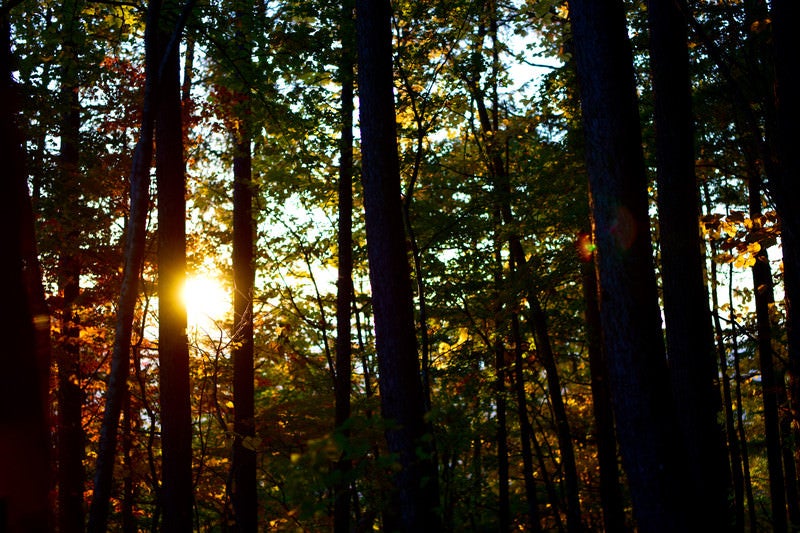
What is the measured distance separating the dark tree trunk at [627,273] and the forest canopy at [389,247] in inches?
0.8

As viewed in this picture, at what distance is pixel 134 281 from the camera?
6.64 metres

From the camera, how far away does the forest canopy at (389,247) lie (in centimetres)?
554

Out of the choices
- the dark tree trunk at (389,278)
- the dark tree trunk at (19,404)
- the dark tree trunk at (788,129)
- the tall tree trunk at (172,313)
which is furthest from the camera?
the tall tree trunk at (172,313)

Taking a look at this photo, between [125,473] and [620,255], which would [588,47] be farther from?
[125,473]

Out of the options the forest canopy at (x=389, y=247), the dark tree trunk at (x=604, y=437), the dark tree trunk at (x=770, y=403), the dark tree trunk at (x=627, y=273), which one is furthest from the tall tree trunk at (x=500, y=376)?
the dark tree trunk at (x=627, y=273)

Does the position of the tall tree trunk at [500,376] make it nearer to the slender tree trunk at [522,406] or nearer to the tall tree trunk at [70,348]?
the slender tree trunk at [522,406]

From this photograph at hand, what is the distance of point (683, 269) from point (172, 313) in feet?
20.7

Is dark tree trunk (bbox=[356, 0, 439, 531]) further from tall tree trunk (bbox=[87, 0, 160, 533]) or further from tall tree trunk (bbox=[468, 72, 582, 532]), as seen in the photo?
tall tree trunk (bbox=[468, 72, 582, 532])

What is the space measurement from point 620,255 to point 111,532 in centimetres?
1486

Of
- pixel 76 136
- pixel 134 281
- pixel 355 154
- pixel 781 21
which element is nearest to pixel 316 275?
pixel 355 154

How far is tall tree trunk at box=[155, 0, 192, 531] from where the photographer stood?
8.26 metres

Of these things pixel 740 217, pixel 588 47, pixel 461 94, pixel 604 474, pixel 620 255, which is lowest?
pixel 604 474

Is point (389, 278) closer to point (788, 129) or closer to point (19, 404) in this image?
point (19, 404)

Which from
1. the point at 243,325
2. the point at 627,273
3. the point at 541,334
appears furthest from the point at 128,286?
the point at 541,334
